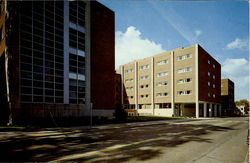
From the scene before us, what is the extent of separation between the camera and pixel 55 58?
22156mm

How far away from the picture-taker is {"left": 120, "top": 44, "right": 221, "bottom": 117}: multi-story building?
42.8 metres

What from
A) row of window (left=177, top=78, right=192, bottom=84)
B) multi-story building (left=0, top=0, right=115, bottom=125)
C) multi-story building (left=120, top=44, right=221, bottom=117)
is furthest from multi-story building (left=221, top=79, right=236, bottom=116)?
multi-story building (left=0, top=0, right=115, bottom=125)

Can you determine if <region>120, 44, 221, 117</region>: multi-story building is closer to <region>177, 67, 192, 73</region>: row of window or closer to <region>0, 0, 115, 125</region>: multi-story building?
<region>177, 67, 192, 73</region>: row of window

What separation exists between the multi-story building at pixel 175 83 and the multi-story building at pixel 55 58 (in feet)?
77.7

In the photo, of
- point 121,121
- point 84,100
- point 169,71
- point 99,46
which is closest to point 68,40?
point 99,46

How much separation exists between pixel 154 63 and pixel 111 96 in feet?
90.6

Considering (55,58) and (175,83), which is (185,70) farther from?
(55,58)

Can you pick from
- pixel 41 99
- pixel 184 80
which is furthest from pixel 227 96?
pixel 41 99

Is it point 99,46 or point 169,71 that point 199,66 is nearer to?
point 169,71

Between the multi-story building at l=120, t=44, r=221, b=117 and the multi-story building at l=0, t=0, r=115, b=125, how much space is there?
2368 centimetres

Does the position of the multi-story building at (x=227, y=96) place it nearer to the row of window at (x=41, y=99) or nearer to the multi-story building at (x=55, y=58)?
the multi-story building at (x=55, y=58)

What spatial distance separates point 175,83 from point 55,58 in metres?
33.7

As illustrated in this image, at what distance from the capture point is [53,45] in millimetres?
22078

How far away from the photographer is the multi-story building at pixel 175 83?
42750 millimetres
